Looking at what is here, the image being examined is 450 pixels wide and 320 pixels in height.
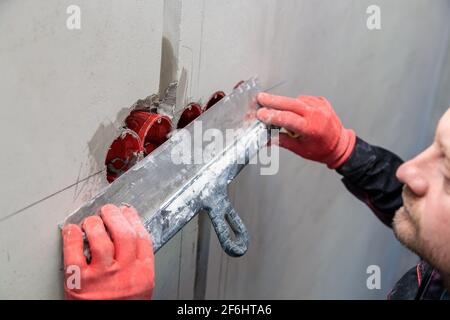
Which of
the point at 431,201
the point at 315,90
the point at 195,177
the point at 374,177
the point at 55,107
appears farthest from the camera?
the point at 315,90

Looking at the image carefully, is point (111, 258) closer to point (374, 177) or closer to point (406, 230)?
point (406, 230)

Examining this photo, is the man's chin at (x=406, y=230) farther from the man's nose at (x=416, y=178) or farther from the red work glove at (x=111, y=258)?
the red work glove at (x=111, y=258)

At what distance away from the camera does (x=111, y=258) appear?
2.89ft

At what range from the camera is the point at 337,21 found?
1744 millimetres

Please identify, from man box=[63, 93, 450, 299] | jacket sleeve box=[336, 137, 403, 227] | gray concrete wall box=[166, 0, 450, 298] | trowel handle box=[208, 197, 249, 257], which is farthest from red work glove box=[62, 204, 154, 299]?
jacket sleeve box=[336, 137, 403, 227]

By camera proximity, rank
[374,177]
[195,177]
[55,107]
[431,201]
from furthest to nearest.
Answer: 1. [374,177]
2. [431,201]
3. [195,177]
4. [55,107]

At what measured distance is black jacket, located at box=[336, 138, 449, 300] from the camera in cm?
150

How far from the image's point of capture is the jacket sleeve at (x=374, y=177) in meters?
1.58

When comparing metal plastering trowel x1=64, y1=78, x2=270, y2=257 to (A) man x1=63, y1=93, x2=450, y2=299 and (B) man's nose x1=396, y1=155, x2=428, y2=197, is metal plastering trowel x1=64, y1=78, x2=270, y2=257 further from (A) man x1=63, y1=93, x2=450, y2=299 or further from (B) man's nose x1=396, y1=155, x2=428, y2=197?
(B) man's nose x1=396, y1=155, x2=428, y2=197

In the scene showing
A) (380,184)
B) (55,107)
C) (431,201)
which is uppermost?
(55,107)

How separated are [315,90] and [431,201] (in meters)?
0.74

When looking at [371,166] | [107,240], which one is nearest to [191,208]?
[107,240]

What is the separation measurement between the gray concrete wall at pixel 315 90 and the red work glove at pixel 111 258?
45 centimetres

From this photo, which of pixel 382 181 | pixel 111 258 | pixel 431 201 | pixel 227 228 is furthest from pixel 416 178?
pixel 111 258
